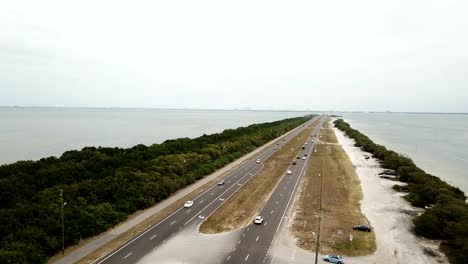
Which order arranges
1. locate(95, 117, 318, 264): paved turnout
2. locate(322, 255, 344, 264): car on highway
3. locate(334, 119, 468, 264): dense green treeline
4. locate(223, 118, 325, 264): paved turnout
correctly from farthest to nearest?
locate(334, 119, 468, 264): dense green treeline → locate(95, 117, 318, 264): paved turnout → locate(223, 118, 325, 264): paved turnout → locate(322, 255, 344, 264): car on highway

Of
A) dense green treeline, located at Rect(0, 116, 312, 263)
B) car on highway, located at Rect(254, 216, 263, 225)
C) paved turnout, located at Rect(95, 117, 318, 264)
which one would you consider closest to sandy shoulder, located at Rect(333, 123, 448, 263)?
car on highway, located at Rect(254, 216, 263, 225)

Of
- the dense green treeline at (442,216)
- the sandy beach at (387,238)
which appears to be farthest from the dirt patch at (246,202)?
the dense green treeline at (442,216)

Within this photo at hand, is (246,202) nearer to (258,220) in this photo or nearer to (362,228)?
(258,220)

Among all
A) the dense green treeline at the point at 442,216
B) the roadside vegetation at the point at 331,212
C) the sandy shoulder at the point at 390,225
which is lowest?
the sandy shoulder at the point at 390,225

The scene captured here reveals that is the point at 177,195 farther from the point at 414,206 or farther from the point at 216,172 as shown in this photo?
the point at 414,206

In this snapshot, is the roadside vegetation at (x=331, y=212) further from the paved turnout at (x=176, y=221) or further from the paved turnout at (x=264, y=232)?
the paved turnout at (x=176, y=221)

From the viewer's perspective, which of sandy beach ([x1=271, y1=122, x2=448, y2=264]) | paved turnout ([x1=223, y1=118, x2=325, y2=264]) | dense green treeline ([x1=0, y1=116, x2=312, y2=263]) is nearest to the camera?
paved turnout ([x1=223, y1=118, x2=325, y2=264])

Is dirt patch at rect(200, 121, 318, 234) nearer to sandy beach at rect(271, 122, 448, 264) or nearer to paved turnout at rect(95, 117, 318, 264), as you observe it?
paved turnout at rect(95, 117, 318, 264)
